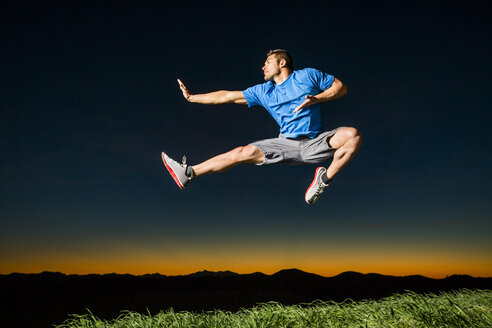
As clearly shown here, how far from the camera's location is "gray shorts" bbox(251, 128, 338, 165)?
4590 mm

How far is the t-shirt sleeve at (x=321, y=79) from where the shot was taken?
14.8 ft

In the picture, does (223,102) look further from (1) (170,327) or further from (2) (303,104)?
(1) (170,327)

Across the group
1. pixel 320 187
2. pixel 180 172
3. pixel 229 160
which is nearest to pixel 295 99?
pixel 229 160

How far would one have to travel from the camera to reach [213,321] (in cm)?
709

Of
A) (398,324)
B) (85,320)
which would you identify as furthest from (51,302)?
(398,324)

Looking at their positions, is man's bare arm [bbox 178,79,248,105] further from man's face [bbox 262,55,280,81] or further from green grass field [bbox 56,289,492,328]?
green grass field [bbox 56,289,492,328]

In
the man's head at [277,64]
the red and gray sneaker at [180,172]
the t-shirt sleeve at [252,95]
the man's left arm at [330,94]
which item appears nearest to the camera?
the man's left arm at [330,94]

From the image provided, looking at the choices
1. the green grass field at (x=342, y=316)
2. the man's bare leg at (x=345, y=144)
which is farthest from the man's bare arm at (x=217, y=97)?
the green grass field at (x=342, y=316)

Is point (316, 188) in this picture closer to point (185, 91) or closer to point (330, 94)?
point (330, 94)

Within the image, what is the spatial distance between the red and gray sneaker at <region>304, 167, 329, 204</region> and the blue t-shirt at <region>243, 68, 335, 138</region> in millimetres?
818

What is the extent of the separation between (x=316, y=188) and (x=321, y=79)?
4.95 feet

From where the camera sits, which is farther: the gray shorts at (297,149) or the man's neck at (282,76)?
the man's neck at (282,76)

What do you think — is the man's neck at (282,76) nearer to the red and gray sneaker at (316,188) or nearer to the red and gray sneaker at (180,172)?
the red and gray sneaker at (316,188)

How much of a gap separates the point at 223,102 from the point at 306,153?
1364mm
